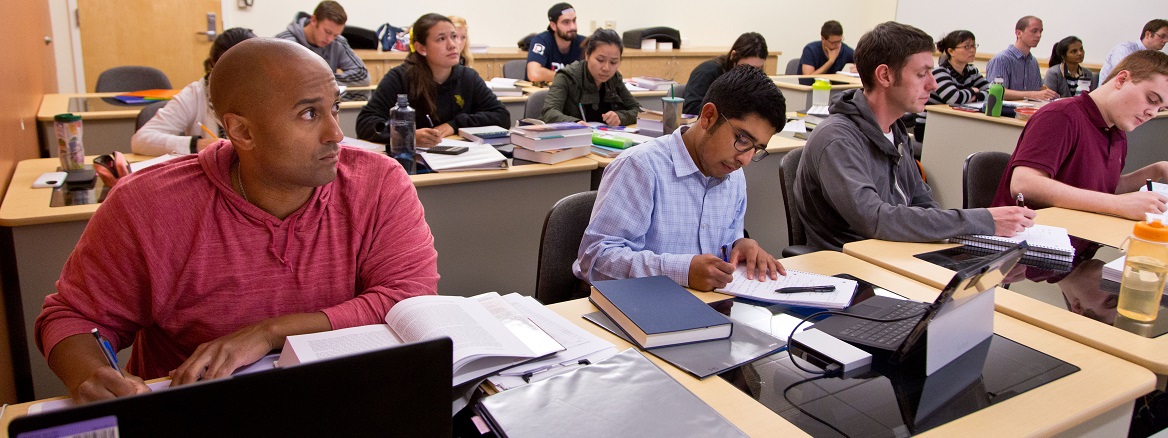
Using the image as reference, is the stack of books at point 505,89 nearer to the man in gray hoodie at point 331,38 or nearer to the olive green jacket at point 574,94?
the olive green jacket at point 574,94

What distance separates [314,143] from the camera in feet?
4.13

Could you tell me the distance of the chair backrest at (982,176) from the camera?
8.84ft

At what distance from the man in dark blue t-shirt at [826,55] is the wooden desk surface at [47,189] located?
4.90 meters

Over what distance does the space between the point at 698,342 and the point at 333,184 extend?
71 centimetres

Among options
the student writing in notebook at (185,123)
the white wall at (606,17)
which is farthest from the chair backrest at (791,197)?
the white wall at (606,17)

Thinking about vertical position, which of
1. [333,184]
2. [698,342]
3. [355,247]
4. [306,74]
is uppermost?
[306,74]

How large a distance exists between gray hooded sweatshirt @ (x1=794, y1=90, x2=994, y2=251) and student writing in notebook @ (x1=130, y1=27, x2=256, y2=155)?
6.40 feet

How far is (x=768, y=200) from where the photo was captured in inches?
139

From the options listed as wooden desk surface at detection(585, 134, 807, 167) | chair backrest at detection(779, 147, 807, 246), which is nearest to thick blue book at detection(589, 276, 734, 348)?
chair backrest at detection(779, 147, 807, 246)

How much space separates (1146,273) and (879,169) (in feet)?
2.53

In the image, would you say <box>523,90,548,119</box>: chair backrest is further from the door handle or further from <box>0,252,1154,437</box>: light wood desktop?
the door handle

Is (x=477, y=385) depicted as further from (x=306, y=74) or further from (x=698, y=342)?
(x=306, y=74)

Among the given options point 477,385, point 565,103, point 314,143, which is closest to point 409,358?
point 477,385

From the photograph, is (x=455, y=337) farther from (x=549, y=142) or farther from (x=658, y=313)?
(x=549, y=142)
